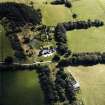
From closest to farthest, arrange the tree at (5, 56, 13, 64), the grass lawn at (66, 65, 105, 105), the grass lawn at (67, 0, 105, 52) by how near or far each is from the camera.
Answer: the grass lawn at (66, 65, 105, 105) → the tree at (5, 56, 13, 64) → the grass lawn at (67, 0, 105, 52)

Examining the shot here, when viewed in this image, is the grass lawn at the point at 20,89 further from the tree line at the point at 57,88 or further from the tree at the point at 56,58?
the tree at the point at 56,58

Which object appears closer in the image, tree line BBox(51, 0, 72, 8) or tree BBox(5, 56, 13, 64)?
tree BBox(5, 56, 13, 64)

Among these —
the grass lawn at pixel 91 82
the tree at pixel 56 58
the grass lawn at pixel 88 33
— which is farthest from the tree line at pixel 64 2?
the grass lawn at pixel 91 82

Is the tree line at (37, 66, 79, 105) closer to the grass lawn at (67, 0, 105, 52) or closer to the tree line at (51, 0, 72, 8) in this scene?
the grass lawn at (67, 0, 105, 52)

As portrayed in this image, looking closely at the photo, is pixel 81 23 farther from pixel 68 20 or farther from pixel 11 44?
pixel 11 44

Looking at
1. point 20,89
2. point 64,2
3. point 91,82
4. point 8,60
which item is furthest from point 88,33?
point 20,89

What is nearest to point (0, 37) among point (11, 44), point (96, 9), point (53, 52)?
point (11, 44)

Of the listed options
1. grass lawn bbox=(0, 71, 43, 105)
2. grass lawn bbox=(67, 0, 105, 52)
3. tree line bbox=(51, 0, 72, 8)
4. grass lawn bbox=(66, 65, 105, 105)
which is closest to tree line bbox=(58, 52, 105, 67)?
grass lawn bbox=(66, 65, 105, 105)
